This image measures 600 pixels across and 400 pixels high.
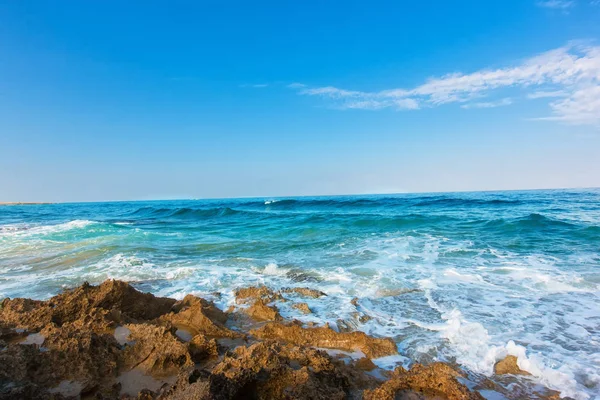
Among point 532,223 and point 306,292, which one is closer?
point 306,292

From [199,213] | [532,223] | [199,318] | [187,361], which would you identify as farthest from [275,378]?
[199,213]

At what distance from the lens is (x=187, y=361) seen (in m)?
2.96

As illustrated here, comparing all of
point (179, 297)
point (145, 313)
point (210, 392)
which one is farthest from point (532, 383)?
point (179, 297)

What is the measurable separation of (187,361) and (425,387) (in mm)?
2210

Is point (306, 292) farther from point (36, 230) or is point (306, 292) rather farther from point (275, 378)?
point (36, 230)

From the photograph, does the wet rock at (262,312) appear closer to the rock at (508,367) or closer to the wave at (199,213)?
the rock at (508,367)

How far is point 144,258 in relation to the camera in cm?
938

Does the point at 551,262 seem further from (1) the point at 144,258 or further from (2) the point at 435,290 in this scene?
(1) the point at 144,258

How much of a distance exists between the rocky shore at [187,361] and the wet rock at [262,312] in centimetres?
23

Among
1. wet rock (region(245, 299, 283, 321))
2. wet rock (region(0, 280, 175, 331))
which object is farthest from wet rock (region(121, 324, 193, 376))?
wet rock (region(245, 299, 283, 321))

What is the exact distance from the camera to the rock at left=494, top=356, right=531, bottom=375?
10.7 ft

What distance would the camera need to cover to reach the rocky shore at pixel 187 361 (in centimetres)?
245

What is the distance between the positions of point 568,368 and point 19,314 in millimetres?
6623

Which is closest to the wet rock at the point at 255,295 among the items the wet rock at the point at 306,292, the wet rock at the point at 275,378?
the wet rock at the point at 306,292
